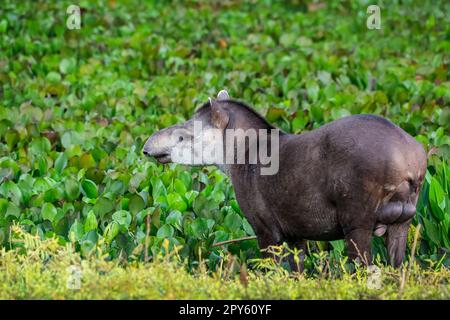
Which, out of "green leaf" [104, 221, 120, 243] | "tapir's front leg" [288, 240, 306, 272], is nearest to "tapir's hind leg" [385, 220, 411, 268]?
"tapir's front leg" [288, 240, 306, 272]

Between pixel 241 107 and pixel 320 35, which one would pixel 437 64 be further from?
pixel 241 107

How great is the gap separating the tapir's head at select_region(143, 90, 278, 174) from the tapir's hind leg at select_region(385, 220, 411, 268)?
107 cm

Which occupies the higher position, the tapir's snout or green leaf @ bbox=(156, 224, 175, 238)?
the tapir's snout

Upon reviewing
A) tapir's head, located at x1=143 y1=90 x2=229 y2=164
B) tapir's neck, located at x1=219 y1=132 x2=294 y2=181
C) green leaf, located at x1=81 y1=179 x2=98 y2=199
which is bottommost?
green leaf, located at x1=81 y1=179 x2=98 y2=199

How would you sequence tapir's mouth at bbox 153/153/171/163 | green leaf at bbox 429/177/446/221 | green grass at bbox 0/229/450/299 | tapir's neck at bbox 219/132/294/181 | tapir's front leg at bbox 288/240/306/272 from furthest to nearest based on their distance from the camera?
green leaf at bbox 429/177/446/221 → tapir's mouth at bbox 153/153/171/163 → tapir's front leg at bbox 288/240/306/272 → tapir's neck at bbox 219/132/294/181 → green grass at bbox 0/229/450/299

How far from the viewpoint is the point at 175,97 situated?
12.8 meters

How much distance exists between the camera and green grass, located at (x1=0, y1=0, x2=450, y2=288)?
8125mm

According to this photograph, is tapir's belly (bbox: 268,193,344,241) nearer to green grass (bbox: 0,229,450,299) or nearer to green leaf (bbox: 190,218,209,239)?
green grass (bbox: 0,229,450,299)

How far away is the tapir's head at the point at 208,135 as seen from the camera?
7.46m

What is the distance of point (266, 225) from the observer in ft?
23.6

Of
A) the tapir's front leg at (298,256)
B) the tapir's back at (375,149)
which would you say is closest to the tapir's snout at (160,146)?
the tapir's front leg at (298,256)

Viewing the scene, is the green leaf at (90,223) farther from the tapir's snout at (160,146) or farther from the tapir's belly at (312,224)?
the tapir's belly at (312,224)

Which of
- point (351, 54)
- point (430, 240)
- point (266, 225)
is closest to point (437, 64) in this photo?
point (351, 54)

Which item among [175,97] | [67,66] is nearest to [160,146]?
[175,97]
